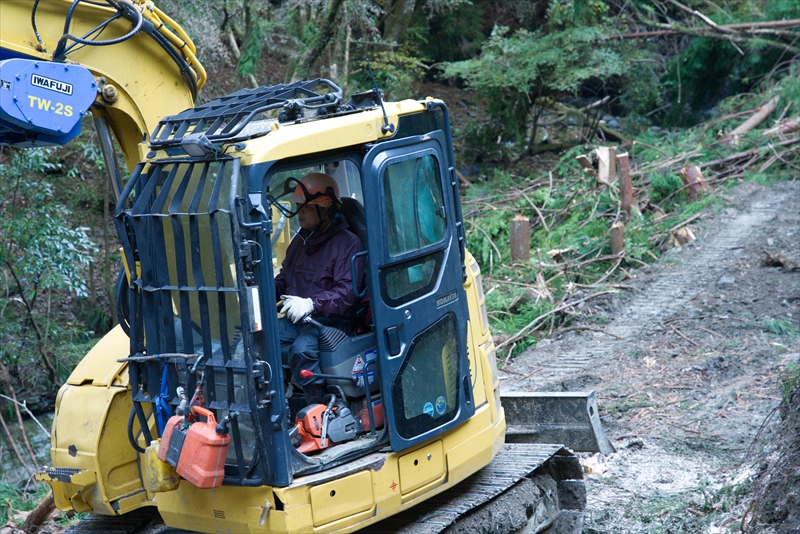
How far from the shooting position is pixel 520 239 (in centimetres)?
1145

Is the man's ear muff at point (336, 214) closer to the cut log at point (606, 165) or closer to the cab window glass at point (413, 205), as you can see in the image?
the cab window glass at point (413, 205)

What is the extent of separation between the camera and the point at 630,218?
39.6ft

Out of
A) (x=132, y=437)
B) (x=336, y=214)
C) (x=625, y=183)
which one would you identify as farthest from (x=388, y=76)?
(x=132, y=437)

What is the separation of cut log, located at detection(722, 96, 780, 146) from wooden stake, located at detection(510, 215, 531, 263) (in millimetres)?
4706

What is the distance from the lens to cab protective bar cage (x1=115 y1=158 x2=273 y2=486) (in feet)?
12.0

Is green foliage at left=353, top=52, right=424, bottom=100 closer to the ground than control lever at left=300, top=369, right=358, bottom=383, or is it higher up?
higher up

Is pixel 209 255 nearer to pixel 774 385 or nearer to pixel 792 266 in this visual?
pixel 774 385

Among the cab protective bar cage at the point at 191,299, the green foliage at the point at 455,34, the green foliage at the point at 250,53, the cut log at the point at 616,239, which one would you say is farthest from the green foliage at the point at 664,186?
the cab protective bar cage at the point at 191,299

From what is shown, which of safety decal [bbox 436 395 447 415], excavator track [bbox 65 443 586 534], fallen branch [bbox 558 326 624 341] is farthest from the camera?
fallen branch [bbox 558 326 624 341]

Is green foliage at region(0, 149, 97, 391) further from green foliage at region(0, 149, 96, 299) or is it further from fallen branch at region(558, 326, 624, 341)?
fallen branch at region(558, 326, 624, 341)

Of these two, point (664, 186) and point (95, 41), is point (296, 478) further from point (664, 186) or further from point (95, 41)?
point (664, 186)

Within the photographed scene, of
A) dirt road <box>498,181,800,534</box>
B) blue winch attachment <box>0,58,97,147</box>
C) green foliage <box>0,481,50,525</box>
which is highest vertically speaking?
blue winch attachment <box>0,58,97,147</box>

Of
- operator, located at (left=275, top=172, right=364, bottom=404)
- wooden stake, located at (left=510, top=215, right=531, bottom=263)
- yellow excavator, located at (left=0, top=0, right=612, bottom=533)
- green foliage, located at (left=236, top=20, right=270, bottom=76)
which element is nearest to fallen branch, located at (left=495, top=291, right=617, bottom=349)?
wooden stake, located at (left=510, top=215, right=531, bottom=263)

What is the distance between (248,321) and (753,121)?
1281 cm
